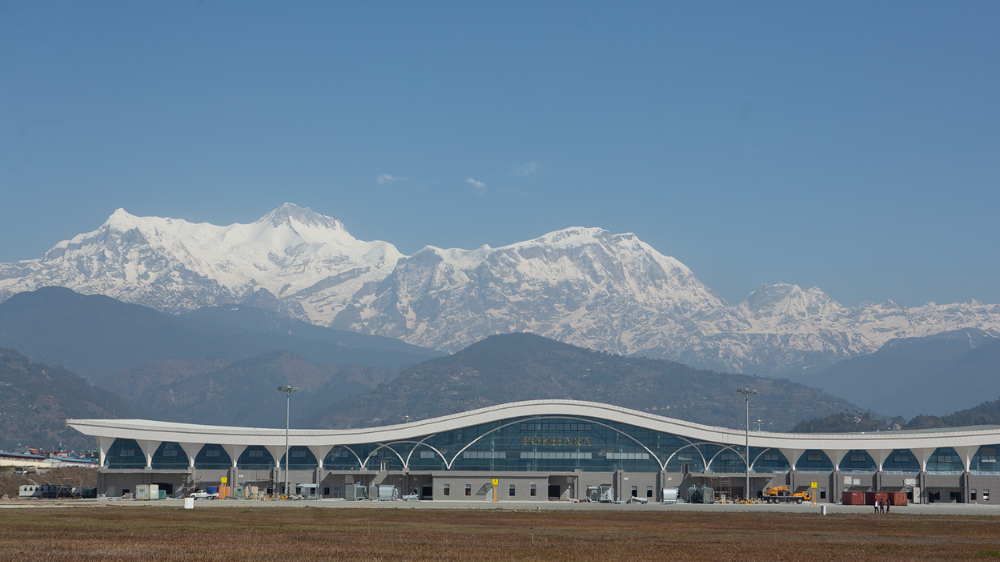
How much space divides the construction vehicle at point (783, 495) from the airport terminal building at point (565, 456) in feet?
5.79

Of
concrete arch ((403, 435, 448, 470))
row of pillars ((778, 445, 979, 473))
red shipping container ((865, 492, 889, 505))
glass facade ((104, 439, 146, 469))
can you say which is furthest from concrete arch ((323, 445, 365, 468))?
red shipping container ((865, 492, 889, 505))

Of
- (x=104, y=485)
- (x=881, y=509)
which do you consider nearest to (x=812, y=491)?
(x=881, y=509)

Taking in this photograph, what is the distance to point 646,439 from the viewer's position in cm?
12744

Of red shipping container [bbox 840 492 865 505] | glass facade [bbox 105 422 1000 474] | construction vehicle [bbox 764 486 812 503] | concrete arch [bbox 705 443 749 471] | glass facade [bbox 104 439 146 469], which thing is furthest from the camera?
concrete arch [bbox 705 443 749 471]

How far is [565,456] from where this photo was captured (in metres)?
127

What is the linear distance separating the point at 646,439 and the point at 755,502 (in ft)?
52.4

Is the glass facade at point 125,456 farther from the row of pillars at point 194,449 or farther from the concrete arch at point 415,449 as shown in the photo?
the concrete arch at point 415,449

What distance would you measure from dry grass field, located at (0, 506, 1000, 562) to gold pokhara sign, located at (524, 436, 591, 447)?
131ft

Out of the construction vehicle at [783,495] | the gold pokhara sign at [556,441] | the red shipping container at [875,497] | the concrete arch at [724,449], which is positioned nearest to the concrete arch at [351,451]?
the gold pokhara sign at [556,441]

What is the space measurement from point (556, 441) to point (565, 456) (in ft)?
7.35

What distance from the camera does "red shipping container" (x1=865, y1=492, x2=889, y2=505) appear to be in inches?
4154

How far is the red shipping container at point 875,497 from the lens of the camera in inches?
4154

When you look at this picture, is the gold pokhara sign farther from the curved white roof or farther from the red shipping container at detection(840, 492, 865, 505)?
the red shipping container at detection(840, 492, 865, 505)

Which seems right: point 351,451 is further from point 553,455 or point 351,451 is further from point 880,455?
point 880,455
